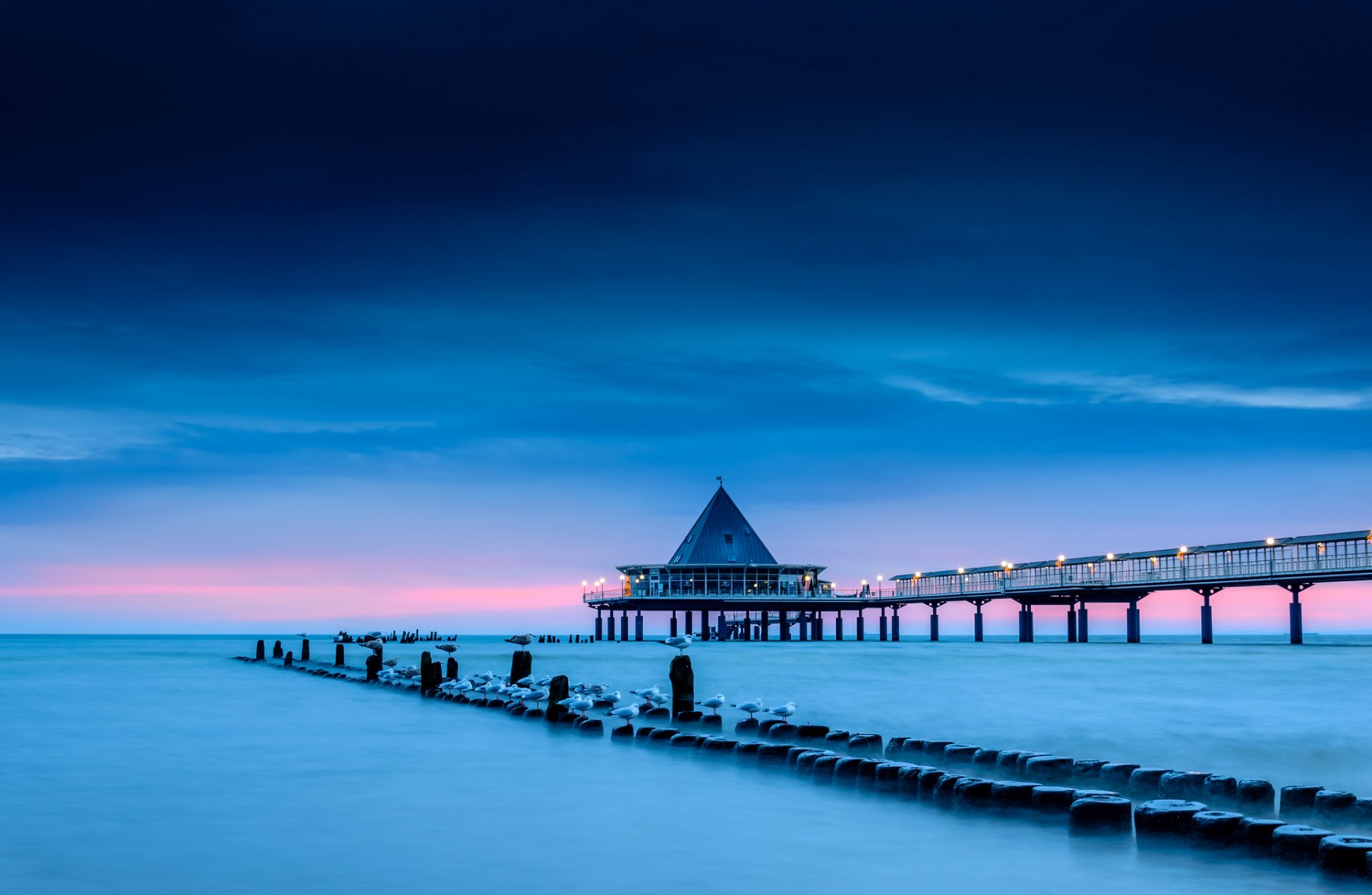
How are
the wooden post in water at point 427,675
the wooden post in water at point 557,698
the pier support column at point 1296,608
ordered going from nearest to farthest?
1. the wooden post in water at point 557,698
2. the wooden post in water at point 427,675
3. the pier support column at point 1296,608

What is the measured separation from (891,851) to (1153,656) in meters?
58.4

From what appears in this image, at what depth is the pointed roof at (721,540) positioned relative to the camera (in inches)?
4609

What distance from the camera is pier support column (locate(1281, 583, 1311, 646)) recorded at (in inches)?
2879

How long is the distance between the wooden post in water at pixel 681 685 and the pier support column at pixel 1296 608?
5703 centimetres

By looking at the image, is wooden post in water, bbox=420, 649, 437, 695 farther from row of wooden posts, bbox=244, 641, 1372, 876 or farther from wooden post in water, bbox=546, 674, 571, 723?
row of wooden posts, bbox=244, 641, 1372, 876

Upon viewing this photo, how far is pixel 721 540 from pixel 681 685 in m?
91.2

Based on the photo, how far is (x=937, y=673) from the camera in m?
51.5

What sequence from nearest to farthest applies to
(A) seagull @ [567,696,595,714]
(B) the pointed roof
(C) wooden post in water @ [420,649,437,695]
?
(A) seagull @ [567,696,595,714] → (C) wooden post in water @ [420,649,437,695] → (B) the pointed roof

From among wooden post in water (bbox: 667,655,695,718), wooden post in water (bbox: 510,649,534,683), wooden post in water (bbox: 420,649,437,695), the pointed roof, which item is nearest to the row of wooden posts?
wooden post in water (bbox: 667,655,695,718)

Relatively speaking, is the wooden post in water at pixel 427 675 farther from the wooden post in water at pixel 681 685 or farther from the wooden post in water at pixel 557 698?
the wooden post in water at pixel 681 685

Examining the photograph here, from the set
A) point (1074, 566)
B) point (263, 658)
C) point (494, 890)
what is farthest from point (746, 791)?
point (1074, 566)

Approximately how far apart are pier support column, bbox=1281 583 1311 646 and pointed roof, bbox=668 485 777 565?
4857cm

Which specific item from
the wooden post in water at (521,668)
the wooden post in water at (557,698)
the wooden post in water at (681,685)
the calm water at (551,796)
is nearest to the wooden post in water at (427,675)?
the calm water at (551,796)

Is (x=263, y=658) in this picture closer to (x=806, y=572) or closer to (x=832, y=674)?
(x=832, y=674)
